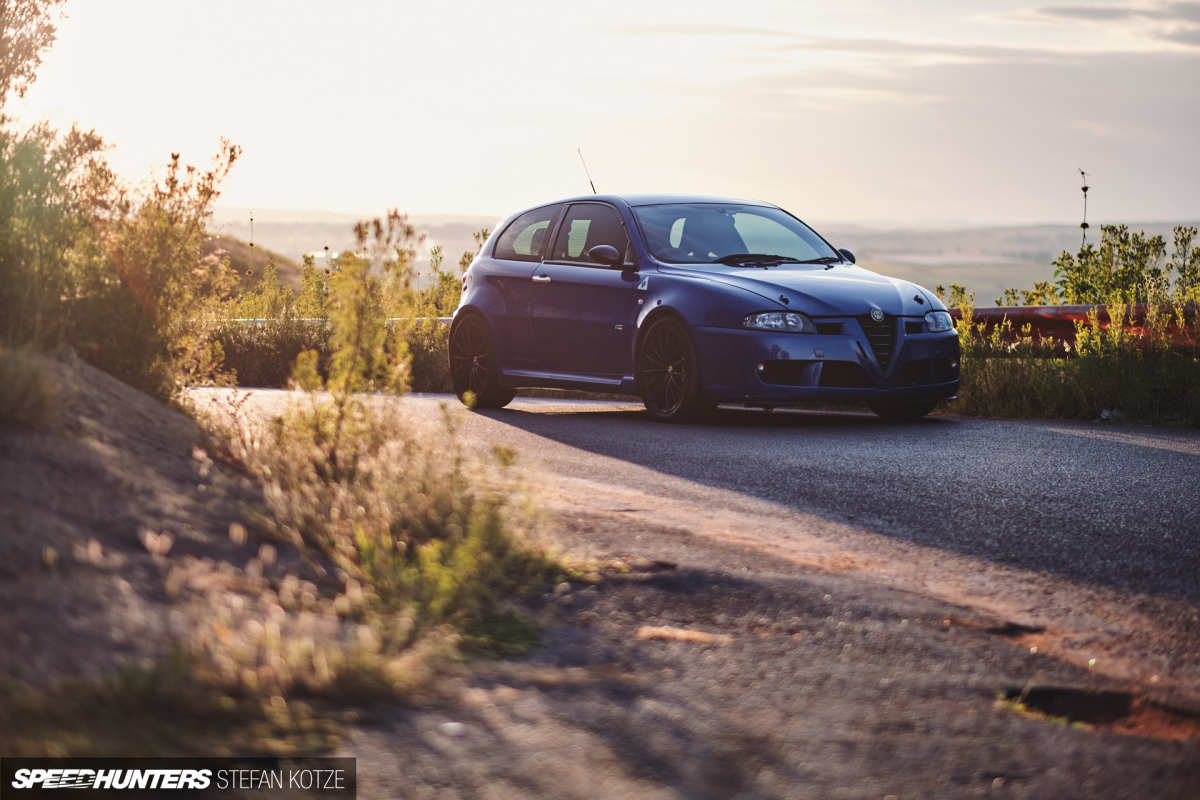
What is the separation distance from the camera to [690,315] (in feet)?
36.6

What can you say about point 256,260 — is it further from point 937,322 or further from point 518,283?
point 937,322

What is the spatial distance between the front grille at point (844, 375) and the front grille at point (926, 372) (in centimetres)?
35

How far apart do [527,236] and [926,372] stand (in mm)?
3774

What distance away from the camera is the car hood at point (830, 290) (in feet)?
36.0

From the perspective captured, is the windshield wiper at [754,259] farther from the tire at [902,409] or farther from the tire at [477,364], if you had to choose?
the tire at [477,364]

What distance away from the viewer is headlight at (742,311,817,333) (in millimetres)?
10867

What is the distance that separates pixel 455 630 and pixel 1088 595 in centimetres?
249

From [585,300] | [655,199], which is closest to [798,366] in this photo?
[585,300]

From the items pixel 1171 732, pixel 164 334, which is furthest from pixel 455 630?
pixel 164 334

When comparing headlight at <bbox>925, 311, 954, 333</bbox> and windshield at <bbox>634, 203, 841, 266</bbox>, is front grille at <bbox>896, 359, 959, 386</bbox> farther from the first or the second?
windshield at <bbox>634, 203, 841, 266</bbox>

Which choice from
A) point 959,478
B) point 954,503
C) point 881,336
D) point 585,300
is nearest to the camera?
point 954,503

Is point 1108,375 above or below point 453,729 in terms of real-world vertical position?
above

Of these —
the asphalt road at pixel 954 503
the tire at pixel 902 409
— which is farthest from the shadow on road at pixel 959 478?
the tire at pixel 902 409

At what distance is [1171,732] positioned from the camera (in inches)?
156
